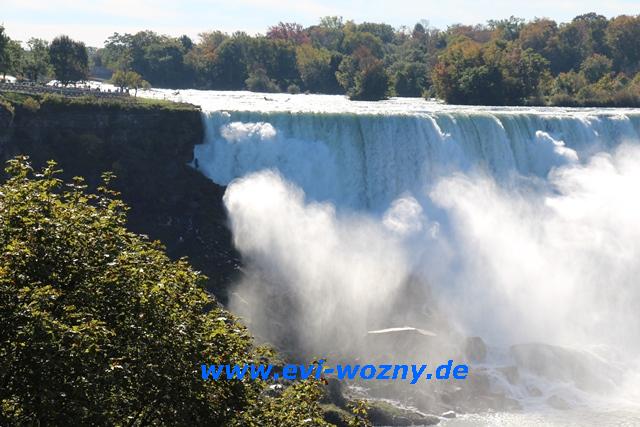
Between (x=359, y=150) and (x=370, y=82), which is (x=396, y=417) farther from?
(x=370, y=82)

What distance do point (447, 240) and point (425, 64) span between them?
4953 cm

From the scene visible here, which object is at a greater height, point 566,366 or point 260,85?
point 260,85

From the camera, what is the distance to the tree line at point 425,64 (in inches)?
2724

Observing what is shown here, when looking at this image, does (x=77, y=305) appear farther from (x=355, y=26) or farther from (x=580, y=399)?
(x=355, y=26)

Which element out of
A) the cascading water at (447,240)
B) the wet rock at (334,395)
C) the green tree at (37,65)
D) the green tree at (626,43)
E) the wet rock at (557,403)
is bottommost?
the wet rock at (557,403)

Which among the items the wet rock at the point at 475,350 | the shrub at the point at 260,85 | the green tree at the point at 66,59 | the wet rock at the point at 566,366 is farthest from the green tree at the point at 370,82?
the wet rock at the point at 566,366

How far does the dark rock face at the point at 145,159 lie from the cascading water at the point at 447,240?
80 centimetres

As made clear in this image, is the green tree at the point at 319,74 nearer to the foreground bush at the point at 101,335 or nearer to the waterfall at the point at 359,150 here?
the waterfall at the point at 359,150

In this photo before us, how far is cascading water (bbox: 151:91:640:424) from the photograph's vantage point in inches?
1248

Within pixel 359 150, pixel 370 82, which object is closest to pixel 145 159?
pixel 359 150

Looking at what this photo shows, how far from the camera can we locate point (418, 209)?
3925 cm

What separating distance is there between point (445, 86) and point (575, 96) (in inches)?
393

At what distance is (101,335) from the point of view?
498 inches

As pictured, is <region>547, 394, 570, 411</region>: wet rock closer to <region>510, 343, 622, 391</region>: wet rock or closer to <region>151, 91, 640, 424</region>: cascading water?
<region>151, 91, 640, 424</region>: cascading water
